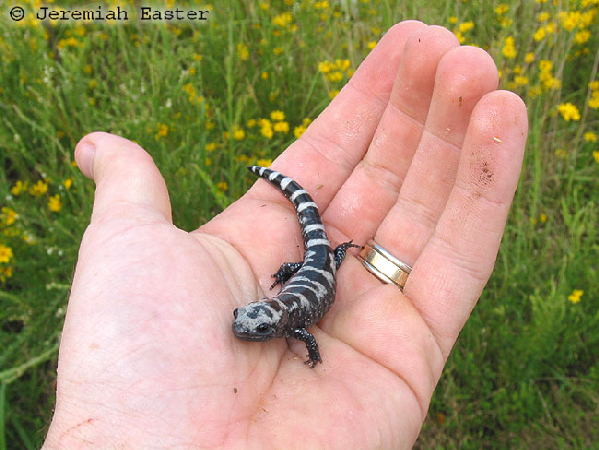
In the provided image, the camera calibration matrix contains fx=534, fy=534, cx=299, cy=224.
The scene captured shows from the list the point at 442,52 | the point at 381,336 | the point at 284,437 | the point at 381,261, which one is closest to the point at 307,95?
the point at 442,52

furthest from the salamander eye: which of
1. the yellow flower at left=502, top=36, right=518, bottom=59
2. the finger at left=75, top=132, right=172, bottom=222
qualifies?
the yellow flower at left=502, top=36, right=518, bottom=59

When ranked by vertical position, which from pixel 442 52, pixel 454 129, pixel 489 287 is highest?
pixel 442 52

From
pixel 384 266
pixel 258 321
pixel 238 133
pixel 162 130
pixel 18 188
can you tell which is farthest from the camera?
pixel 238 133

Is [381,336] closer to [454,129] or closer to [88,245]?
[454,129]

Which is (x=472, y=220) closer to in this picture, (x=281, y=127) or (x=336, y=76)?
(x=281, y=127)

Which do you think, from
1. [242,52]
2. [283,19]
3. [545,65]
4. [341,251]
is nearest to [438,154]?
[341,251]

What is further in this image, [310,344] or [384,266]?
[384,266]
